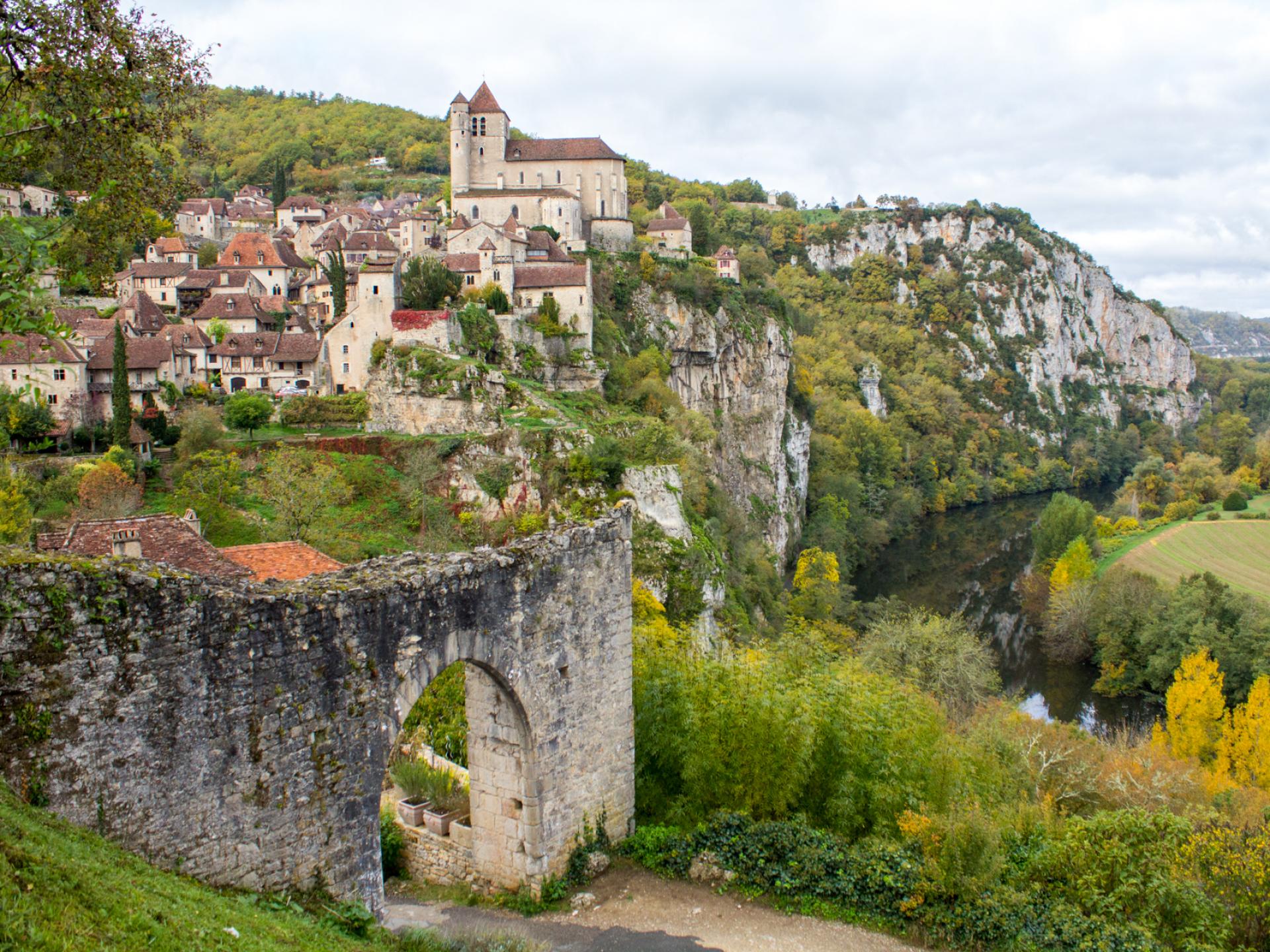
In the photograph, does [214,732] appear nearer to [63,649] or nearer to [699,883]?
[63,649]

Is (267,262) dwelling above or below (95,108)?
above

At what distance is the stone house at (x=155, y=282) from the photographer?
61.8 metres

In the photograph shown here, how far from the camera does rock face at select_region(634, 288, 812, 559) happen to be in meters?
63.7

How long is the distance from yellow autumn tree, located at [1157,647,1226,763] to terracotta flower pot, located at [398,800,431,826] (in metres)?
29.7

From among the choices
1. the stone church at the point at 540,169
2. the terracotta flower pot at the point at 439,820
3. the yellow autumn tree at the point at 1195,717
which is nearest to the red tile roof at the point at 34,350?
the terracotta flower pot at the point at 439,820

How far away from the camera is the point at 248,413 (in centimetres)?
4241

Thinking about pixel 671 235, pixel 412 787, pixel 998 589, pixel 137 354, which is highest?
pixel 671 235

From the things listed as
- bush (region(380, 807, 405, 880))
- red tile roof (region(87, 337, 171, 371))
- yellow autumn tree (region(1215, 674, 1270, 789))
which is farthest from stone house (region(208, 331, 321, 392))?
yellow autumn tree (region(1215, 674, 1270, 789))

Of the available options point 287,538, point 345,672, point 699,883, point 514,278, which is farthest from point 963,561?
point 345,672

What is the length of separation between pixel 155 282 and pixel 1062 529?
62858 millimetres

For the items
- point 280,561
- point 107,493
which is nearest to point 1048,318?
point 107,493

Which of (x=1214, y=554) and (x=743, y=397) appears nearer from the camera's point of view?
(x=1214, y=554)

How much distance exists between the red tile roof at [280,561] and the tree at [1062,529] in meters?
54.9

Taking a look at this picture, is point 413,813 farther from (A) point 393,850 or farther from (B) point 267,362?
(B) point 267,362
